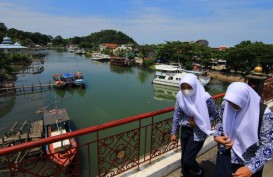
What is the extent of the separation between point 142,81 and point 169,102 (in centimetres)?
1053

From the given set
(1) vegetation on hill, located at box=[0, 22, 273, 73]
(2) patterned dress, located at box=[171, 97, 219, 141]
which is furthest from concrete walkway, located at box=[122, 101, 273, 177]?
(1) vegetation on hill, located at box=[0, 22, 273, 73]

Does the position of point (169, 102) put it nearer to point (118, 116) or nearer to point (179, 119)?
point (118, 116)

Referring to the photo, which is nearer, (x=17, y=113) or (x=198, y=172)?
(x=198, y=172)

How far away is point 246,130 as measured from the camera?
5.13 ft

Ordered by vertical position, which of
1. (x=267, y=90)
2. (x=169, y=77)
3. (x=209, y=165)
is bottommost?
(x=169, y=77)

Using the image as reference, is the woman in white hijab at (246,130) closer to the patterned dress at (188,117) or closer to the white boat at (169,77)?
the patterned dress at (188,117)

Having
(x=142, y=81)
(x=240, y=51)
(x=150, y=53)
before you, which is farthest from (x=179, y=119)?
(x=150, y=53)

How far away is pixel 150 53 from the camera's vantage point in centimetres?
5447

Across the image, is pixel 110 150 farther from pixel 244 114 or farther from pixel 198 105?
pixel 244 114

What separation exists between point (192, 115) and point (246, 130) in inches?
28.8

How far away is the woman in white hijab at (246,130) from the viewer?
153 cm

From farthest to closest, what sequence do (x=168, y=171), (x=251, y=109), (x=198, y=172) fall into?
(x=168, y=171)
(x=198, y=172)
(x=251, y=109)

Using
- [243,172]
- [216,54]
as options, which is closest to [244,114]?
[243,172]

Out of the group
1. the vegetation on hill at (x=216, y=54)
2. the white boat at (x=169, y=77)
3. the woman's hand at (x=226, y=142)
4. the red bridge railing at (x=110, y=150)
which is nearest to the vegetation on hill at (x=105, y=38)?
the vegetation on hill at (x=216, y=54)
